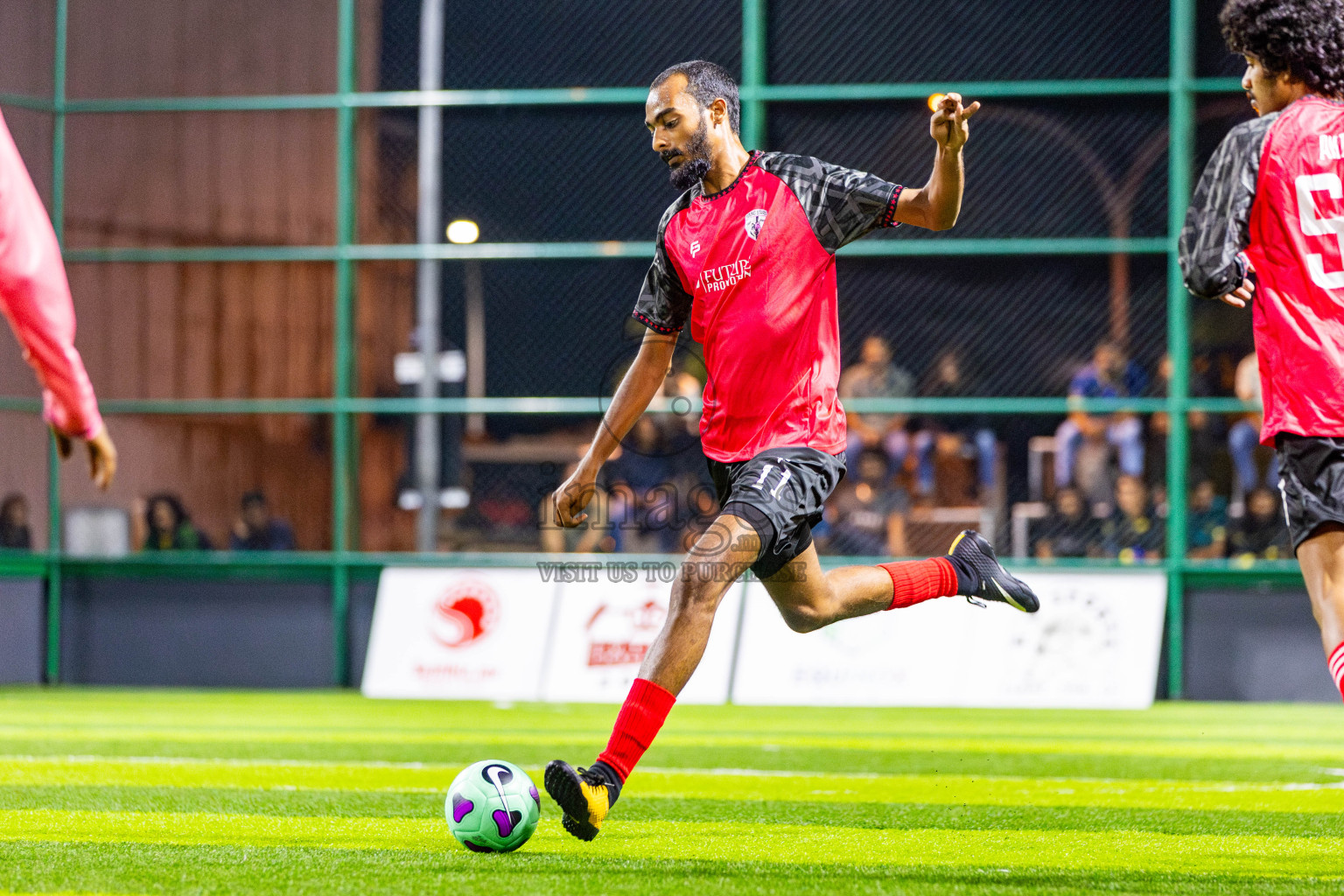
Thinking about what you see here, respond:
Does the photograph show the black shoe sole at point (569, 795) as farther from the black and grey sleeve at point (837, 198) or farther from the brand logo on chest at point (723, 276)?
the black and grey sleeve at point (837, 198)

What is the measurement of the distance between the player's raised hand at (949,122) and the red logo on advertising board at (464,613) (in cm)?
869

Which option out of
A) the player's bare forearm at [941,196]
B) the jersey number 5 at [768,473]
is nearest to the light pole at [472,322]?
the jersey number 5 at [768,473]

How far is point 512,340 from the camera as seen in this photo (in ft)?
49.6

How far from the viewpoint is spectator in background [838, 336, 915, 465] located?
13852 mm

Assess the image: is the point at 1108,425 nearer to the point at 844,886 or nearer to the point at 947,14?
the point at 947,14

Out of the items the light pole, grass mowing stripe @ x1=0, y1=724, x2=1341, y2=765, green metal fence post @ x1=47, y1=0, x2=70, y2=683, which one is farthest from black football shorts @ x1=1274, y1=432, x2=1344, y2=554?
green metal fence post @ x1=47, y1=0, x2=70, y2=683

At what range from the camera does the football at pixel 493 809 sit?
15.7 ft

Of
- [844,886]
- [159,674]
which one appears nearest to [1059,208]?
[159,674]

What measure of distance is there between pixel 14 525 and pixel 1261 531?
33.1 ft

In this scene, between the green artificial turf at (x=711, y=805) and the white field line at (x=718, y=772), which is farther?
the white field line at (x=718, y=772)

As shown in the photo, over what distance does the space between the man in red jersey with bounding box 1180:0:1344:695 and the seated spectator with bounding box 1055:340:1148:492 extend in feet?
30.8

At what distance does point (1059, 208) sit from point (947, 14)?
6.21 feet

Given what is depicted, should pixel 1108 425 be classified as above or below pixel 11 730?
above

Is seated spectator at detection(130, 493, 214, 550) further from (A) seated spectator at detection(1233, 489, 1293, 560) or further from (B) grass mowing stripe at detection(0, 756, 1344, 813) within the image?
(A) seated spectator at detection(1233, 489, 1293, 560)
